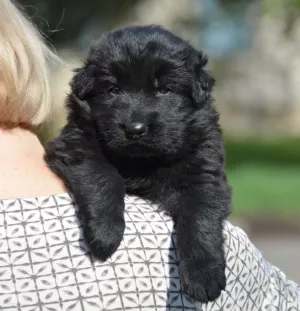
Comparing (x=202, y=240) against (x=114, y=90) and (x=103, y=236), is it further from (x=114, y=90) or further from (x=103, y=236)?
(x=114, y=90)

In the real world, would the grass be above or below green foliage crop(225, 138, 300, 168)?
above

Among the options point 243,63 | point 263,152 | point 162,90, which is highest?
point 162,90

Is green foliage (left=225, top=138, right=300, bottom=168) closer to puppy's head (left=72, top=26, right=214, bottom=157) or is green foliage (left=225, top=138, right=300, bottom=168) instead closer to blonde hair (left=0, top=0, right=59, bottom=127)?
puppy's head (left=72, top=26, right=214, bottom=157)

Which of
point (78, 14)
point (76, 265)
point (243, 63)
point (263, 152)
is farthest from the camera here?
point (243, 63)

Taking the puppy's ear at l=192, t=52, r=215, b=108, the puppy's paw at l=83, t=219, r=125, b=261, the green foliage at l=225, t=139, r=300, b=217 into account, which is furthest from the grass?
the puppy's paw at l=83, t=219, r=125, b=261

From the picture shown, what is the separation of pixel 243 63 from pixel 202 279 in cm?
2337

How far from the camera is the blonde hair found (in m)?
2.86

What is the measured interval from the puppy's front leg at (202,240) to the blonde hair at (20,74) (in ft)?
2.12

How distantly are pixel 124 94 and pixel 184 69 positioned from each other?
0.27 meters

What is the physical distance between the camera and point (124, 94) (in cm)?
311

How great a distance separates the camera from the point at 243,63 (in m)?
25.7

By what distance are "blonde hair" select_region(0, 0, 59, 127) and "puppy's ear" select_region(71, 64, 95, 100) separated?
0.14m

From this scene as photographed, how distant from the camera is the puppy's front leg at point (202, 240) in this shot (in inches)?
106

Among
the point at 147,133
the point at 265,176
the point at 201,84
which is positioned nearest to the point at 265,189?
the point at 265,176
